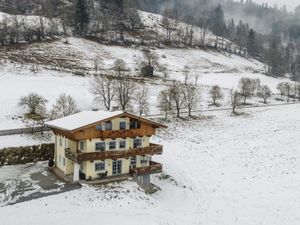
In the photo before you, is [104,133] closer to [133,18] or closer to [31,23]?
[31,23]

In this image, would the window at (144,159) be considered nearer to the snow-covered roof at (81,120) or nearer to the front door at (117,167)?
the front door at (117,167)

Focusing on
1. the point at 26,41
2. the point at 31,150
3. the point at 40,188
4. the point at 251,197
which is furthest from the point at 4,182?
the point at 26,41

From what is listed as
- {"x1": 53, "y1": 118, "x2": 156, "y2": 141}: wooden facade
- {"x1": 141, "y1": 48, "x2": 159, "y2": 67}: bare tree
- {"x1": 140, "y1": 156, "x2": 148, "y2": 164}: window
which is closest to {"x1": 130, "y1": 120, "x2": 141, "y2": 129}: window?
{"x1": 53, "y1": 118, "x2": 156, "y2": 141}: wooden facade

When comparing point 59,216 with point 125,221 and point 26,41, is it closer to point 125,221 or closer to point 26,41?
point 125,221

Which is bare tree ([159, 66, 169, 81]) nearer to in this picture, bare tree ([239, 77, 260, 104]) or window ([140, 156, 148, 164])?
bare tree ([239, 77, 260, 104])

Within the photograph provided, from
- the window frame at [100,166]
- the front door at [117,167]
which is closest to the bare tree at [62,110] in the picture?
the front door at [117,167]

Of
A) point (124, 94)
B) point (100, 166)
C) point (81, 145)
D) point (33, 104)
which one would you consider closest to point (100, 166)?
point (100, 166)

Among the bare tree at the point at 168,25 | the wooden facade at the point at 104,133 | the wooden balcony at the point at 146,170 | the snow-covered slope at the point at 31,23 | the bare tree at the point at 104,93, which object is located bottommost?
the wooden balcony at the point at 146,170
